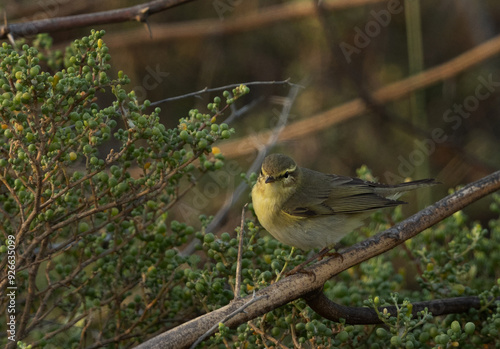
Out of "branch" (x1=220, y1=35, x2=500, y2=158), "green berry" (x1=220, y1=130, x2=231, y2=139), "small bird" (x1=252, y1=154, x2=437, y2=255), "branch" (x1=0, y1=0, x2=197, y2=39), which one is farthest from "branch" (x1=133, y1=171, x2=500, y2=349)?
"branch" (x1=220, y1=35, x2=500, y2=158)

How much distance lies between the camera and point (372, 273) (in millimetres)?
3475

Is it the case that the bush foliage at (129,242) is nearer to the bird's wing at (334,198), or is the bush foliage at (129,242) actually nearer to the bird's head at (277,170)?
the bird's wing at (334,198)

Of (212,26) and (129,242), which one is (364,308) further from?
(212,26)

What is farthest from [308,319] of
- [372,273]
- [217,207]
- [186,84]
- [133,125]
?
[186,84]

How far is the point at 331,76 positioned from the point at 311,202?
160 inches

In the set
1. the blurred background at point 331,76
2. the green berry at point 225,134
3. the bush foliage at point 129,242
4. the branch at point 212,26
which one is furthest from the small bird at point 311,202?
the branch at point 212,26

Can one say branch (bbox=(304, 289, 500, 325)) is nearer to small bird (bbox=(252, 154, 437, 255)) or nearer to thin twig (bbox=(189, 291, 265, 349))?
thin twig (bbox=(189, 291, 265, 349))

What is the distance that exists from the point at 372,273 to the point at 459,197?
71 cm

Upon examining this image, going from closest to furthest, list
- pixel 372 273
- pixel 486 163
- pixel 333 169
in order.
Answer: pixel 372 273 → pixel 486 163 → pixel 333 169

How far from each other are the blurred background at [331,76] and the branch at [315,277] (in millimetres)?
3584

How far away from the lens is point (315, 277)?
8.93 ft

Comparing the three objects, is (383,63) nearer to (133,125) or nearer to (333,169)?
(333,169)

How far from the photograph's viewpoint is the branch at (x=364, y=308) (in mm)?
2734

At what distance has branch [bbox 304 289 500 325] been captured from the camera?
2734mm
